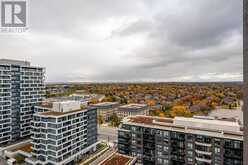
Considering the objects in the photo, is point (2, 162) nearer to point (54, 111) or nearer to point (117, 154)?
point (54, 111)

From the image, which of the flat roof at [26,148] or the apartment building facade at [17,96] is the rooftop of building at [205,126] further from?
the apartment building facade at [17,96]

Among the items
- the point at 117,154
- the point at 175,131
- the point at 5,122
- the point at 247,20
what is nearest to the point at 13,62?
the point at 5,122

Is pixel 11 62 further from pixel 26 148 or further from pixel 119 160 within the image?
pixel 119 160

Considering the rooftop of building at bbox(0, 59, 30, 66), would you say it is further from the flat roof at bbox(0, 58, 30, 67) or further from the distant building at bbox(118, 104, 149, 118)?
the distant building at bbox(118, 104, 149, 118)

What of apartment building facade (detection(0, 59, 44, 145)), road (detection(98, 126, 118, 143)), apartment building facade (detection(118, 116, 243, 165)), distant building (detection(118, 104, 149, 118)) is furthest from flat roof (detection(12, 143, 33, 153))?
distant building (detection(118, 104, 149, 118))

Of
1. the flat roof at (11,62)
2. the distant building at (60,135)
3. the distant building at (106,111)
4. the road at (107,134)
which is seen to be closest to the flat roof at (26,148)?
the distant building at (60,135)

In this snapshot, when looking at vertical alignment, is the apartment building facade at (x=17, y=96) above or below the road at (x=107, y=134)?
above
